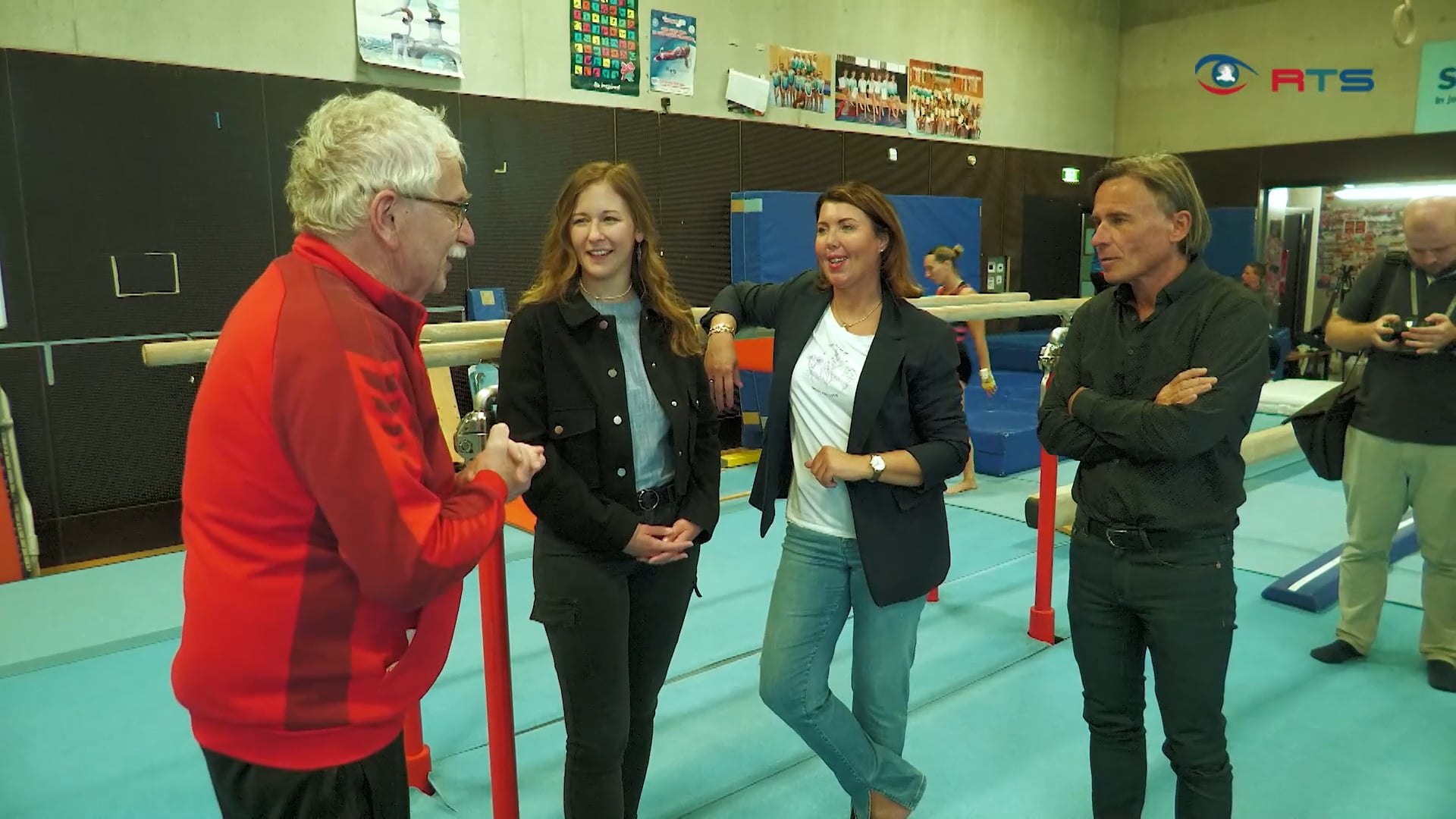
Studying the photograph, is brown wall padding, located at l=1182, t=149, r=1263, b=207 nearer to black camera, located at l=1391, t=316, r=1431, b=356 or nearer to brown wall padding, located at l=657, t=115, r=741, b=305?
brown wall padding, located at l=657, t=115, r=741, b=305

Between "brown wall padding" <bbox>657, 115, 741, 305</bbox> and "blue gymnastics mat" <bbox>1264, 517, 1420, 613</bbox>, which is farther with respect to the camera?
"brown wall padding" <bbox>657, 115, 741, 305</bbox>

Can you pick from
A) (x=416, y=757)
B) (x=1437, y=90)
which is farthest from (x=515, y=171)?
(x=1437, y=90)

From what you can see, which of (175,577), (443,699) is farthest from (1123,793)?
(175,577)

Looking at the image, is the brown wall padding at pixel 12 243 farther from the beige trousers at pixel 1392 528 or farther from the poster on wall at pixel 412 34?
the beige trousers at pixel 1392 528

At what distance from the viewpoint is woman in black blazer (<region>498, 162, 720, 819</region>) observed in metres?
1.84

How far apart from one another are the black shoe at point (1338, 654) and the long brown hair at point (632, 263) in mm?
2868

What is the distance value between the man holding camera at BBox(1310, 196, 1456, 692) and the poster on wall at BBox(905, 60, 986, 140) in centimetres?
650

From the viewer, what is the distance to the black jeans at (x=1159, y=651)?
75.4 inches

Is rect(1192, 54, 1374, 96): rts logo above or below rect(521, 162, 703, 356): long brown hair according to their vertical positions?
above

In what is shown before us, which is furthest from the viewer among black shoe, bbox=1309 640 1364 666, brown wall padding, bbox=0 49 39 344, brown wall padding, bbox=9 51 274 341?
brown wall padding, bbox=9 51 274 341

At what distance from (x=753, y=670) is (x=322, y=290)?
8.60 ft

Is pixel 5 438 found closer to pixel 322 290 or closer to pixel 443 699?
pixel 443 699

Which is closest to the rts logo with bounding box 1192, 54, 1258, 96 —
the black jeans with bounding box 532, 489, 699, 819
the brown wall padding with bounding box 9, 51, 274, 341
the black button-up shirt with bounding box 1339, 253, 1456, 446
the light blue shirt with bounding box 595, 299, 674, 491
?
the black button-up shirt with bounding box 1339, 253, 1456, 446

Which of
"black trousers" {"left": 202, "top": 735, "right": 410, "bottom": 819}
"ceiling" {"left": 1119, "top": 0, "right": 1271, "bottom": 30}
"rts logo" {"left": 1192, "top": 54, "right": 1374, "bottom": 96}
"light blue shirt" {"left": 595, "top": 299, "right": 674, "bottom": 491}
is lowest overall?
"black trousers" {"left": 202, "top": 735, "right": 410, "bottom": 819}
